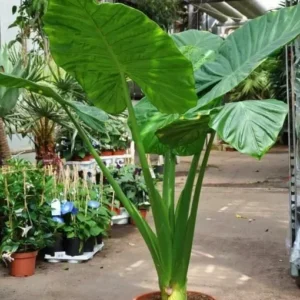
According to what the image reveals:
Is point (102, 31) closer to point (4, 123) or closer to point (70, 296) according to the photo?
point (70, 296)

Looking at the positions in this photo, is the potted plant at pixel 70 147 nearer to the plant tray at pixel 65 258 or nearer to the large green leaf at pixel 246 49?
the plant tray at pixel 65 258

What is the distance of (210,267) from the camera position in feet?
14.9

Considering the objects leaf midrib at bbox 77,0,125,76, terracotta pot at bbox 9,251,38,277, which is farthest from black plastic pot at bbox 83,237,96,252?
leaf midrib at bbox 77,0,125,76

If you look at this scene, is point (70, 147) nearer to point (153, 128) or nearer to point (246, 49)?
point (153, 128)

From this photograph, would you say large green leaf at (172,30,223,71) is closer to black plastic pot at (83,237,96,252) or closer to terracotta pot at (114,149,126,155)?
black plastic pot at (83,237,96,252)

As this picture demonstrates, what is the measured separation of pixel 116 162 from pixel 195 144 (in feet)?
11.0

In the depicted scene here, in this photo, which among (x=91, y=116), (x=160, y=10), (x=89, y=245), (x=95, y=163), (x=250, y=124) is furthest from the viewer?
(x=160, y=10)

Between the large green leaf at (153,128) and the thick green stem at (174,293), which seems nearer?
the thick green stem at (174,293)

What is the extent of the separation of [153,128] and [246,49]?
0.67 m

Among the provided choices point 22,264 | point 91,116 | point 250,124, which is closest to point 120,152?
point 22,264

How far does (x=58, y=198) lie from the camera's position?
15.1ft

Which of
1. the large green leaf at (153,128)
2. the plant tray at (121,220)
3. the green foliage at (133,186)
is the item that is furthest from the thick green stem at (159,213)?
the plant tray at (121,220)

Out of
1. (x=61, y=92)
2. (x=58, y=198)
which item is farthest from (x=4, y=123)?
(x=58, y=198)

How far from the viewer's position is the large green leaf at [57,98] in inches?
107
